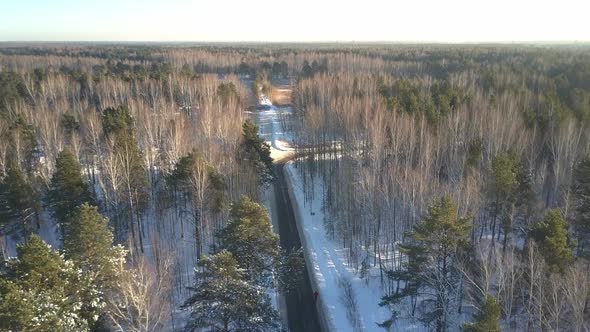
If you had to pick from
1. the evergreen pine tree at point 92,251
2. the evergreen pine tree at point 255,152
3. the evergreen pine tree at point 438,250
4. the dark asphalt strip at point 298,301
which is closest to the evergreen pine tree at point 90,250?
the evergreen pine tree at point 92,251

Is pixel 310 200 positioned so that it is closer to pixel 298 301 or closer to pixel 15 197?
pixel 298 301

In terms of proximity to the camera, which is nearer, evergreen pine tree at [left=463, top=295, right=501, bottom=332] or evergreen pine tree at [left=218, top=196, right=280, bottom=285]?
evergreen pine tree at [left=463, top=295, right=501, bottom=332]

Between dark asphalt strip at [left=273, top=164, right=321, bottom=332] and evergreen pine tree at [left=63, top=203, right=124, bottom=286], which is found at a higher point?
evergreen pine tree at [left=63, top=203, right=124, bottom=286]

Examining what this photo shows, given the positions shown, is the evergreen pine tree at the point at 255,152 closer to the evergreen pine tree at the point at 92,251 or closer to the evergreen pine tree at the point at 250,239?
the evergreen pine tree at the point at 250,239

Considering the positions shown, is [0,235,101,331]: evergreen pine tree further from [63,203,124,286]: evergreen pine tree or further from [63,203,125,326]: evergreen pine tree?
[63,203,124,286]: evergreen pine tree

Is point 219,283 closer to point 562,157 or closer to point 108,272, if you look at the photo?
point 108,272

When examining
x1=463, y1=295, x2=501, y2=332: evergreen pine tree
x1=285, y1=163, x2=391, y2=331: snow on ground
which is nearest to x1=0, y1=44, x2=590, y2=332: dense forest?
x1=463, y1=295, x2=501, y2=332: evergreen pine tree

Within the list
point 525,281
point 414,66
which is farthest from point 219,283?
point 414,66
